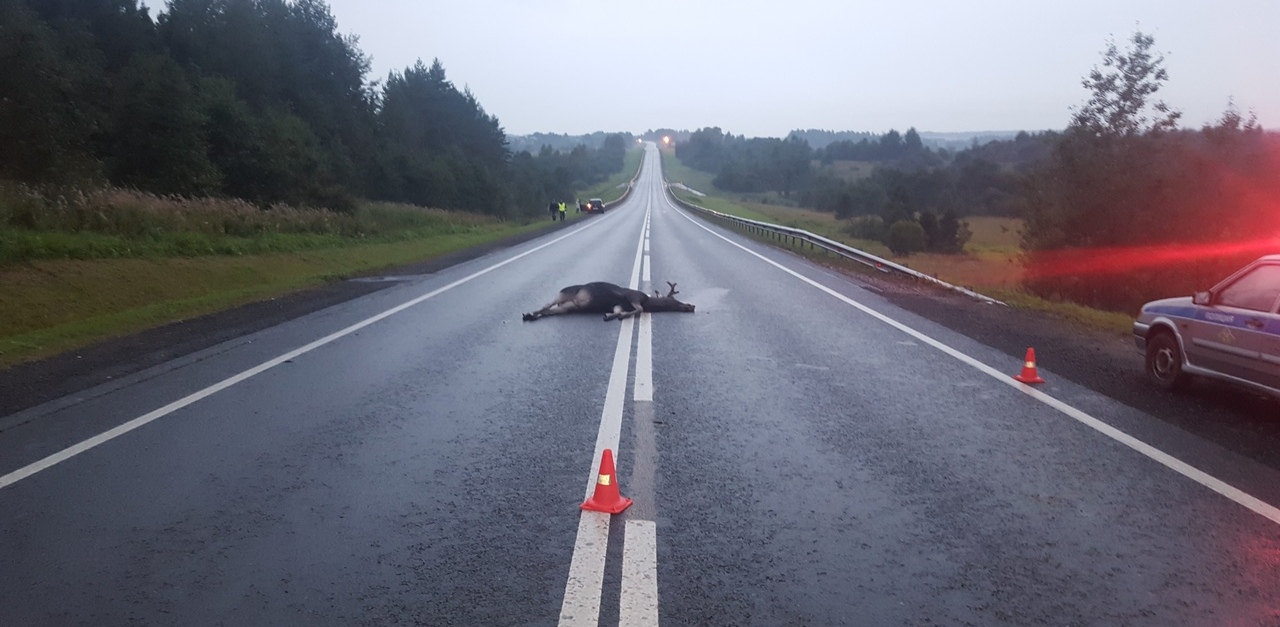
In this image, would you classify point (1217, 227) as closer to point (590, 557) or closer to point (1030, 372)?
point (1030, 372)

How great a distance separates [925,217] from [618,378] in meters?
51.8

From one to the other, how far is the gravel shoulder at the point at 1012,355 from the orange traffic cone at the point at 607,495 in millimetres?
4807

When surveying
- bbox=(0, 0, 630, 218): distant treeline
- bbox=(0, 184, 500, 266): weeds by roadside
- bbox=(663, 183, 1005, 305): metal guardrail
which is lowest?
bbox=(663, 183, 1005, 305): metal guardrail

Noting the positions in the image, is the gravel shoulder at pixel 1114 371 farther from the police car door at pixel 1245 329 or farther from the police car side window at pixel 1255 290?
the police car side window at pixel 1255 290

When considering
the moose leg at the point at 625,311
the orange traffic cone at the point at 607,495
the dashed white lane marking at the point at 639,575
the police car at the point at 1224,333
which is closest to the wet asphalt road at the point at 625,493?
the dashed white lane marking at the point at 639,575

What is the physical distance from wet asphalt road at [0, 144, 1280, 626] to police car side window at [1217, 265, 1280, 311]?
1499mm

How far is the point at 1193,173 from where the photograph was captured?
28.4 meters

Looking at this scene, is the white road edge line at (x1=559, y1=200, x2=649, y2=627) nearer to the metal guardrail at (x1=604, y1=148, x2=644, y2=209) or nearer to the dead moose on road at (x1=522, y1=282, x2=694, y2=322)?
the dead moose on road at (x1=522, y1=282, x2=694, y2=322)

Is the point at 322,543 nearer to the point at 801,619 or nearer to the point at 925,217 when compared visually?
the point at 801,619

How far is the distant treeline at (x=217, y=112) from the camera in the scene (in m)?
32.0

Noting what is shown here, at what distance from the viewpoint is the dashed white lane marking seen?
4.01 metres

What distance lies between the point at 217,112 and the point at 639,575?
40.1 meters

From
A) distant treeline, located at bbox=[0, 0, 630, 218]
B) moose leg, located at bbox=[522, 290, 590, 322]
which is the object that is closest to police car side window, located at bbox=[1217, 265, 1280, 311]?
moose leg, located at bbox=[522, 290, 590, 322]

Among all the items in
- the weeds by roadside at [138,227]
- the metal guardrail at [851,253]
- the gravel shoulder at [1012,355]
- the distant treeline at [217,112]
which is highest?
the distant treeline at [217,112]
